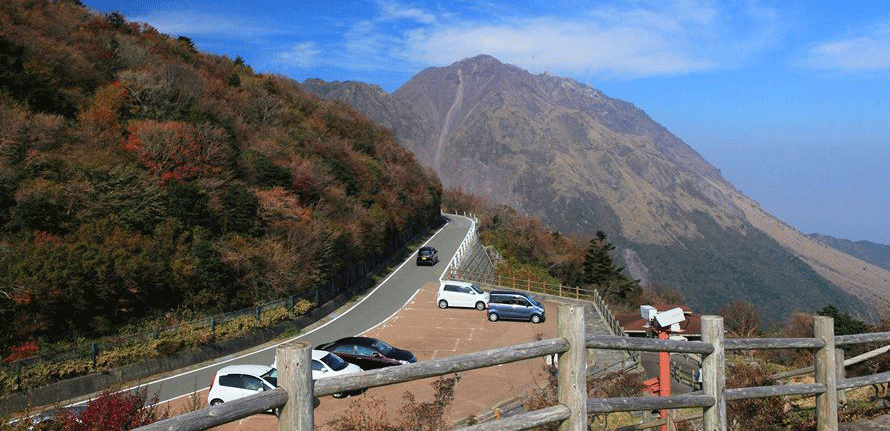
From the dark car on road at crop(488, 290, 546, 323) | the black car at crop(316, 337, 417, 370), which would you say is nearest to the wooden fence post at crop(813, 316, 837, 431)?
the black car at crop(316, 337, 417, 370)

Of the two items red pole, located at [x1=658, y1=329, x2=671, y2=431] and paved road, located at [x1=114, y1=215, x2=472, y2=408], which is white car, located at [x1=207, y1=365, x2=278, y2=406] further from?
red pole, located at [x1=658, y1=329, x2=671, y2=431]

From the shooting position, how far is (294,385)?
128 inches

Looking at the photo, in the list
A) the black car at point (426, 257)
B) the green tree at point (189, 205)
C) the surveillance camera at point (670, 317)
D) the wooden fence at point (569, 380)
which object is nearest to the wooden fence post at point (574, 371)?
the wooden fence at point (569, 380)

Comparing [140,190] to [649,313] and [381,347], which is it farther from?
[649,313]

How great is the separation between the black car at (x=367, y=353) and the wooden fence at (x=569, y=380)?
1429 cm

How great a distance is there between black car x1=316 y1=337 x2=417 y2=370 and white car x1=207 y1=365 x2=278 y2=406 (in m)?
4.77

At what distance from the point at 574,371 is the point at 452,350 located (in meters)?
20.2

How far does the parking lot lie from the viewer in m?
13.8

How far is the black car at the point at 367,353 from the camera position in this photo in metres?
19.3

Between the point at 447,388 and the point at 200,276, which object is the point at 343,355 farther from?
the point at 447,388

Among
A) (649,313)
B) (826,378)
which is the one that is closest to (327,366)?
(649,313)

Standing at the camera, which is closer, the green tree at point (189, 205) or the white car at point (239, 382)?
the white car at point (239, 382)

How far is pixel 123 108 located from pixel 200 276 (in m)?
14.4

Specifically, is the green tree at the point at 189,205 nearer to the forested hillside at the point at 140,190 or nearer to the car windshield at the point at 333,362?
the forested hillside at the point at 140,190
